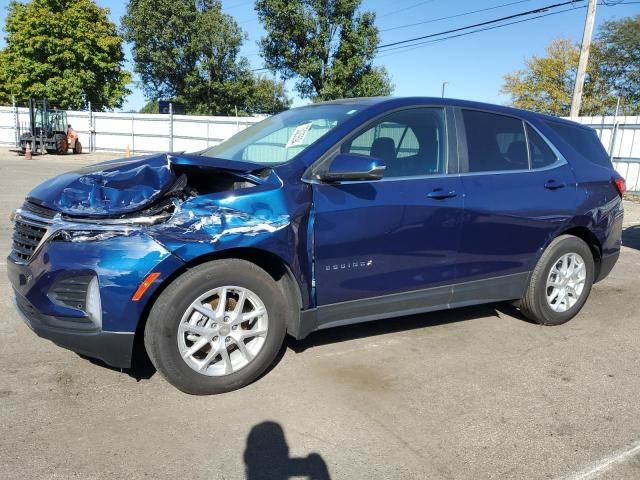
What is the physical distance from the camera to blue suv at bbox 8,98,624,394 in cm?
290

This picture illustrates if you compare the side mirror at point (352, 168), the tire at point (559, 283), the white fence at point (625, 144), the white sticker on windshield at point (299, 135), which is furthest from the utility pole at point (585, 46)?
the side mirror at point (352, 168)

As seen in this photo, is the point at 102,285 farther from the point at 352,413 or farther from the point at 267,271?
the point at 352,413

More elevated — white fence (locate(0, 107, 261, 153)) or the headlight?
white fence (locate(0, 107, 261, 153))

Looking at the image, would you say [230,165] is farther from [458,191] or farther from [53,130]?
[53,130]

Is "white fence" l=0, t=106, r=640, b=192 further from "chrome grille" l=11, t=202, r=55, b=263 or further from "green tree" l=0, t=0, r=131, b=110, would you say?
"chrome grille" l=11, t=202, r=55, b=263

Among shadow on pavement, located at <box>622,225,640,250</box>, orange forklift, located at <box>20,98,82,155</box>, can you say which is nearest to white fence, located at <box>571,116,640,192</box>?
shadow on pavement, located at <box>622,225,640,250</box>

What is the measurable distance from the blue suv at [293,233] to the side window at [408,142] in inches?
0.4

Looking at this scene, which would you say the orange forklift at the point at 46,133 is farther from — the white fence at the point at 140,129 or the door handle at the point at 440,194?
the door handle at the point at 440,194

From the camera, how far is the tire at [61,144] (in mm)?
25828

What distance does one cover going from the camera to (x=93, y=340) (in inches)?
114

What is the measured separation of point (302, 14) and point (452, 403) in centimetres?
3290

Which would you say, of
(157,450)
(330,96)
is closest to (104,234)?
(157,450)

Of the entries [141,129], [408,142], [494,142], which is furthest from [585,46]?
[141,129]

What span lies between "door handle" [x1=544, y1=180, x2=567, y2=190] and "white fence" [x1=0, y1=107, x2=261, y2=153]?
72.1 ft
